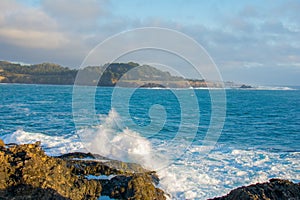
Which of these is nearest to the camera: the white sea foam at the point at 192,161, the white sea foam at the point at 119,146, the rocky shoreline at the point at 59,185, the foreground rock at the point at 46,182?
the rocky shoreline at the point at 59,185

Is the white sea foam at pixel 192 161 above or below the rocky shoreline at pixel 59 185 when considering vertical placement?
below

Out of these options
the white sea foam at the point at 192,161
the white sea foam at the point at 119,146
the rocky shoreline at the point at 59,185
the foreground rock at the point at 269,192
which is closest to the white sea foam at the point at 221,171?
the white sea foam at the point at 192,161

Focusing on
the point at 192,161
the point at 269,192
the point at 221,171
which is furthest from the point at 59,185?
the point at 192,161

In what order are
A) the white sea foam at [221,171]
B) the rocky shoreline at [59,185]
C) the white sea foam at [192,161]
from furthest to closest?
the white sea foam at [192,161] → the white sea foam at [221,171] → the rocky shoreline at [59,185]

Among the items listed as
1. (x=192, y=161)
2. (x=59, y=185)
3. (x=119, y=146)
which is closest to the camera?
(x=59, y=185)

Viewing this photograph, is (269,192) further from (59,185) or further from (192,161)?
(192,161)

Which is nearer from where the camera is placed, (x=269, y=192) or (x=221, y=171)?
(x=269, y=192)

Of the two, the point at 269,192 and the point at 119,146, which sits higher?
the point at 269,192

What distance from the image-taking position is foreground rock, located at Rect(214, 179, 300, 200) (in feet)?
15.6

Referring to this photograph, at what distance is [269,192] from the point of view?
16.3ft

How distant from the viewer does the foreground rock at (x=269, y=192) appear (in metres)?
4.76

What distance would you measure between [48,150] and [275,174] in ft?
35.2

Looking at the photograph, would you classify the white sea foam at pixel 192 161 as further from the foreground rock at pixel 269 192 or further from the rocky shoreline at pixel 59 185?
the foreground rock at pixel 269 192

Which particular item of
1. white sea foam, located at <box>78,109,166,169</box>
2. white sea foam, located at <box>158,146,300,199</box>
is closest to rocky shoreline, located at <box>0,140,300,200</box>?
white sea foam, located at <box>158,146,300,199</box>
